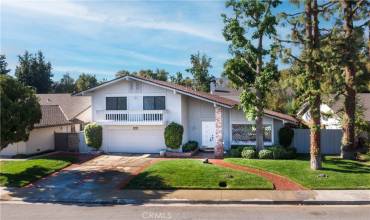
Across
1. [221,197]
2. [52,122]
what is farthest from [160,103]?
[221,197]

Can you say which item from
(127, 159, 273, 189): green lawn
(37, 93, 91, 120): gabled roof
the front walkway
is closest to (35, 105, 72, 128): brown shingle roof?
(37, 93, 91, 120): gabled roof

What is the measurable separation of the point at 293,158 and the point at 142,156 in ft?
34.0

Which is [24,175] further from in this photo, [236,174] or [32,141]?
[236,174]

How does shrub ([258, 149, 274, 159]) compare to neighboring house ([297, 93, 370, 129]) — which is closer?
shrub ([258, 149, 274, 159])

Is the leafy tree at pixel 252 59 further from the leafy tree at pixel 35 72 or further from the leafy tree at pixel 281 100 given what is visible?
the leafy tree at pixel 35 72

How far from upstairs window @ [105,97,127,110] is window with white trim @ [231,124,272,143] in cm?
833

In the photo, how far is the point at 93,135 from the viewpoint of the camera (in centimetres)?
3091

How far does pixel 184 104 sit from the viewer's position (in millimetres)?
31672

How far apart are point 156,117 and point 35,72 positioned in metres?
42.5

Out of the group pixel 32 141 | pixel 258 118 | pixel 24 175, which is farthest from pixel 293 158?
pixel 32 141

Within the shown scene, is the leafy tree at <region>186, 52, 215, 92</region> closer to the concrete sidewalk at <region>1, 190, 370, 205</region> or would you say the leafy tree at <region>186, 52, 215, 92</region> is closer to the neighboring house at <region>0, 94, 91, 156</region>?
the neighboring house at <region>0, 94, 91, 156</region>

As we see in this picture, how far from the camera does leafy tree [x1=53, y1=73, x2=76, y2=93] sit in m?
79.3

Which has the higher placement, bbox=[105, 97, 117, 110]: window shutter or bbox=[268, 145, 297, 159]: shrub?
bbox=[105, 97, 117, 110]: window shutter

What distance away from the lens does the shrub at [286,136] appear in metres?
29.6
